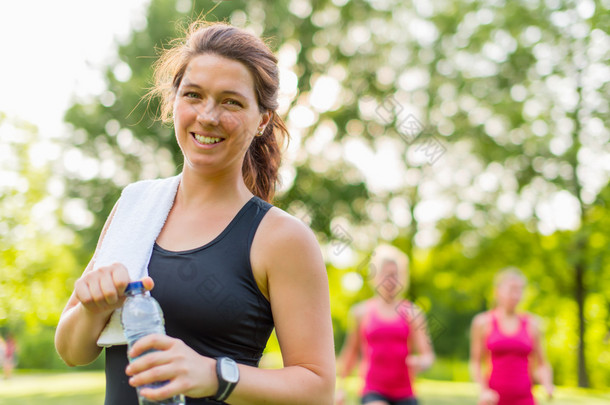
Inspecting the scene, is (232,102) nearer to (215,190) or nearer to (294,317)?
(215,190)

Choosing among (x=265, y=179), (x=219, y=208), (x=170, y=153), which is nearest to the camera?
(x=219, y=208)

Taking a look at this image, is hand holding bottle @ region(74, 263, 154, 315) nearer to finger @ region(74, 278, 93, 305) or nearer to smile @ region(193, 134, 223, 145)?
finger @ region(74, 278, 93, 305)

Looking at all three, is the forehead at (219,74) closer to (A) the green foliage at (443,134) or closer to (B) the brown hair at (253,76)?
(B) the brown hair at (253,76)

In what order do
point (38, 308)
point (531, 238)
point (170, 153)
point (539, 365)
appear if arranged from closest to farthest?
point (539, 365), point (170, 153), point (531, 238), point (38, 308)

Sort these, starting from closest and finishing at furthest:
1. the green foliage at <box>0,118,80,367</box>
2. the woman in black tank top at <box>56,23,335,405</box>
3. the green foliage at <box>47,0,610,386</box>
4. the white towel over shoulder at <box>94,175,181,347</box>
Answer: the woman in black tank top at <box>56,23,335,405</box> < the white towel over shoulder at <box>94,175,181,347</box> < the green foliage at <box>47,0,610,386</box> < the green foliage at <box>0,118,80,367</box>

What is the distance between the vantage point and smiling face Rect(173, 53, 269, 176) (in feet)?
5.82

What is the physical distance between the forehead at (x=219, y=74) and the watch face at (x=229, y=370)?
2.41 feet

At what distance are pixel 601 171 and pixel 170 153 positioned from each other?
42.3ft

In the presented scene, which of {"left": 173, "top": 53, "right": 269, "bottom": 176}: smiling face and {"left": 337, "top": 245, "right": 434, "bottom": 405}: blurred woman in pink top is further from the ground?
{"left": 173, "top": 53, "right": 269, "bottom": 176}: smiling face

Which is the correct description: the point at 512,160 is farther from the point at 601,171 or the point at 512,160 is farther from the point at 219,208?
the point at 219,208

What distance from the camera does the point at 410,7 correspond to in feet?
77.7

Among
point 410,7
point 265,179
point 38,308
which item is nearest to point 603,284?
point 410,7

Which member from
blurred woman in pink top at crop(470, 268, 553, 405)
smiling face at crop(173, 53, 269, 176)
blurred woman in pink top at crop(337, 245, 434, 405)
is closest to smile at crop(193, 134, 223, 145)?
smiling face at crop(173, 53, 269, 176)

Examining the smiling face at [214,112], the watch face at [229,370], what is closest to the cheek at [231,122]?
the smiling face at [214,112]
